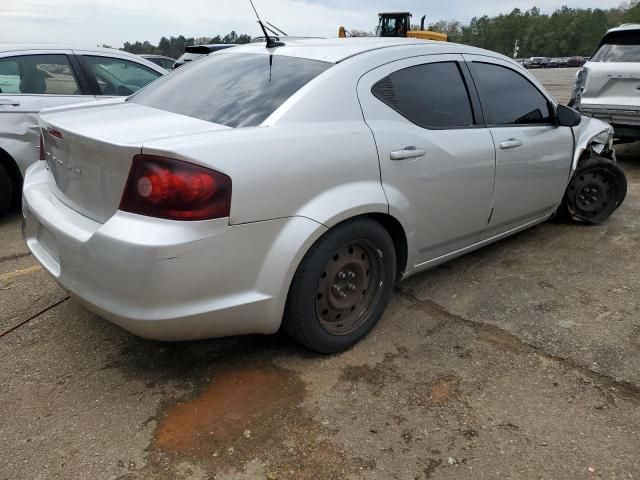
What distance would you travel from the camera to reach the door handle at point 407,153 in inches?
109

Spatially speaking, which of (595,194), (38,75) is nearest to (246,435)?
(595,194)

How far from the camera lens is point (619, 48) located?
267 inches

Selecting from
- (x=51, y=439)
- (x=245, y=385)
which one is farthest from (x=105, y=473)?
(x=245, y=385)

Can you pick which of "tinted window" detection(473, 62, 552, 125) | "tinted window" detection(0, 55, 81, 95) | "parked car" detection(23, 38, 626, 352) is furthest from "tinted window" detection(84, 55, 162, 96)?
"tinted window" detection(473, 62, 552, 125)

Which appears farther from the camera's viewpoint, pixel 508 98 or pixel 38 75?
pixel 38 75

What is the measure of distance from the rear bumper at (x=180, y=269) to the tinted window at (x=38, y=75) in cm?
307

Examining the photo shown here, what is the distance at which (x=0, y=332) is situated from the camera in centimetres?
301

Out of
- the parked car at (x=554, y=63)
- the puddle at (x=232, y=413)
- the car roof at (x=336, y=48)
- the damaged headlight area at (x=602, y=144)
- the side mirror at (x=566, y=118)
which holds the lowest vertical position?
the puddle at (x=232, y=413)

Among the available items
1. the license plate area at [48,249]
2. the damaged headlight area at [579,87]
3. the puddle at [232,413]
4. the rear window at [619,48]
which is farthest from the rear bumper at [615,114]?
the license plate area at [48,249]

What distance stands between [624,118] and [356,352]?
5.42m

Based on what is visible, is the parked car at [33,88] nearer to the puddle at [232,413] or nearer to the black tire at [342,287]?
the puddle at [232,413]

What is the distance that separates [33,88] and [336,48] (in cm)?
340

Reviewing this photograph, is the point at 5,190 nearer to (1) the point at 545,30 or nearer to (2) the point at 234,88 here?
(2) the point at 234,88

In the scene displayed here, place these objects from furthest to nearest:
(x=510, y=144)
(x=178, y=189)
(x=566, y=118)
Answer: (x=566, y=118)
(x=510, y=144)
(x=178, y=189)
